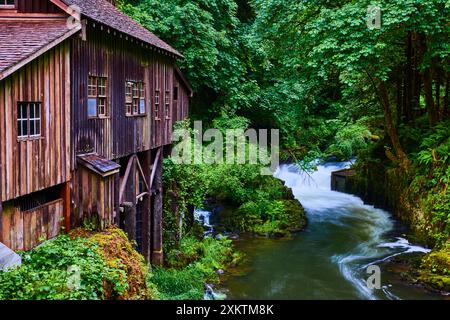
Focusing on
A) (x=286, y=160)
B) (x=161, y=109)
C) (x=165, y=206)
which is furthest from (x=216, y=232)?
(x=286, y=160)

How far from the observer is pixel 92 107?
39.3ft

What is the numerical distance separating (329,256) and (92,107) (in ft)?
35.4

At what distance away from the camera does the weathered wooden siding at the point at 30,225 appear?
29.7 feet

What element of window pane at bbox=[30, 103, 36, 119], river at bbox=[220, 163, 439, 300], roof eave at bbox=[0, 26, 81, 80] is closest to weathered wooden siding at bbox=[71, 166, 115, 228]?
window pane at bbox=[30, 103, 36, 119]

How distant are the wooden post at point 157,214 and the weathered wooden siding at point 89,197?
6135 millimetres

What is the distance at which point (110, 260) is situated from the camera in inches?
382

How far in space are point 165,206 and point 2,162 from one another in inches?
416

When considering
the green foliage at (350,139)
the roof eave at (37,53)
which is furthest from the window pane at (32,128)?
the green foliage at (350,139)

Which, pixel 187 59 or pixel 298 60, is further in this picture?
Answer: pixel 187 59

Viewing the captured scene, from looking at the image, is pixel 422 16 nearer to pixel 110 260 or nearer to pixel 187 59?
pixel 187 59

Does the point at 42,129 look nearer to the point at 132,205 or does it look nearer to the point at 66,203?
the point at 66,203

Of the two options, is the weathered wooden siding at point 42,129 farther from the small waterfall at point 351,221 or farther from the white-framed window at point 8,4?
the small waterfall at point 351,221

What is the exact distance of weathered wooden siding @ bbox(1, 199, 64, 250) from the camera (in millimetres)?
9062
